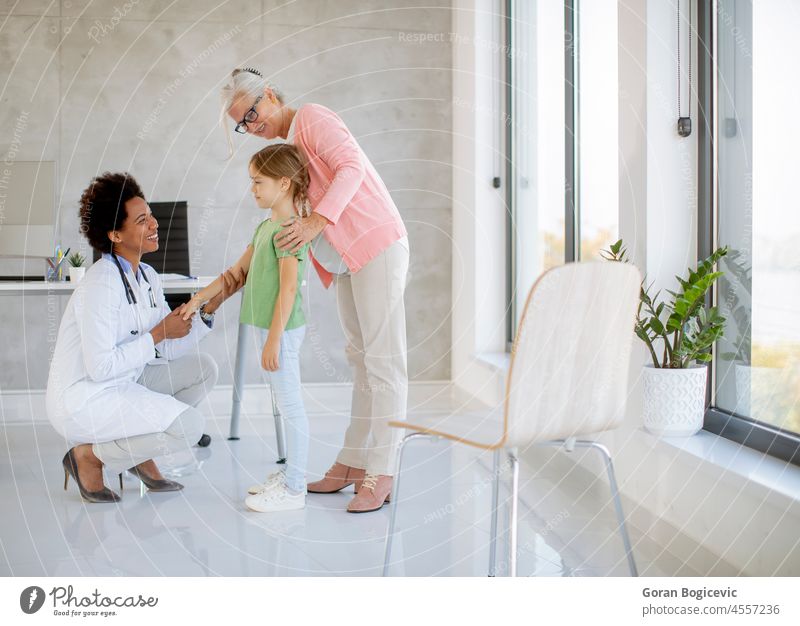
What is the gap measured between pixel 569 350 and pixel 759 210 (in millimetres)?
887

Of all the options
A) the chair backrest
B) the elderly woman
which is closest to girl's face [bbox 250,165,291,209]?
the elderly woman

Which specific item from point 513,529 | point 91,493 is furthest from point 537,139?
point 513,529

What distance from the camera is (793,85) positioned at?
1965 millimetres

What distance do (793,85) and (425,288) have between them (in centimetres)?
262

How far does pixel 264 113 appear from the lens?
2.43 metres

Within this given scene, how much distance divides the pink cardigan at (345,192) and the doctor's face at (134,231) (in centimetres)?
47

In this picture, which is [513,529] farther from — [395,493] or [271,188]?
[271,188]

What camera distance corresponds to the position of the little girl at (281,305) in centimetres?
236

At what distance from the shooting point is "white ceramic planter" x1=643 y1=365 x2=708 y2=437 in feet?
6.80

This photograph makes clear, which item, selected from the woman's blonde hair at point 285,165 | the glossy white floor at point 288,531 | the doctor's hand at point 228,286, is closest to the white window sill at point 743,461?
the glossy white floor at point 288,531

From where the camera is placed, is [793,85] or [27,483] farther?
[27,483]

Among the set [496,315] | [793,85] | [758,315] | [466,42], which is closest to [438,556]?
[758,315]

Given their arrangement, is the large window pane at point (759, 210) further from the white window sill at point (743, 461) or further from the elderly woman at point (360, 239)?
the elderly woman at point (360, 239)
